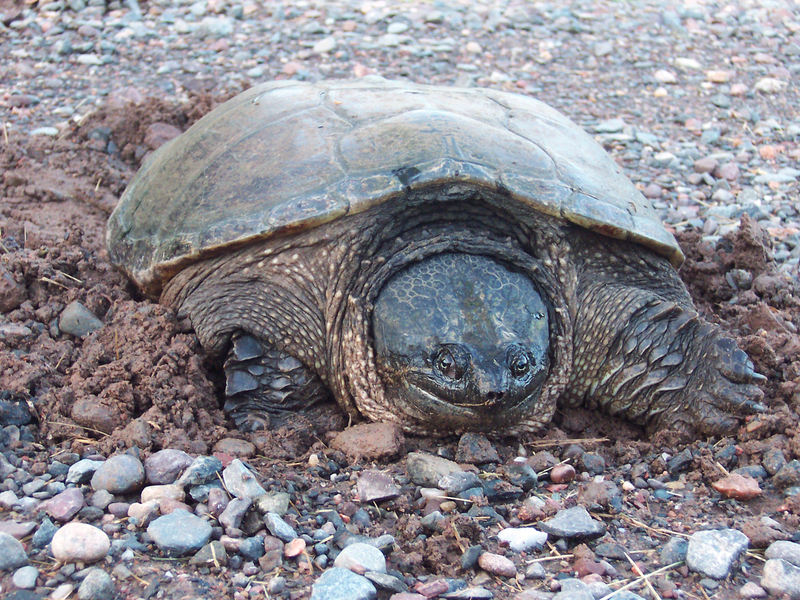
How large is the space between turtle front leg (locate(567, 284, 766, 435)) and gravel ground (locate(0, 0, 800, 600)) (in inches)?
4.2

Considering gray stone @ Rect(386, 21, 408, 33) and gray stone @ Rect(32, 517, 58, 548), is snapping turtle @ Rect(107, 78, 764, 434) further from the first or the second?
gray stone @ Rect(386, 21, 408, 33)

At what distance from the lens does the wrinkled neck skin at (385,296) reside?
8.96ft

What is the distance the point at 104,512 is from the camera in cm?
195

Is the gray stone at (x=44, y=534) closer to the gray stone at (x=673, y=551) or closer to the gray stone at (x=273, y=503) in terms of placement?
the gray stone at (x=273, y=503)

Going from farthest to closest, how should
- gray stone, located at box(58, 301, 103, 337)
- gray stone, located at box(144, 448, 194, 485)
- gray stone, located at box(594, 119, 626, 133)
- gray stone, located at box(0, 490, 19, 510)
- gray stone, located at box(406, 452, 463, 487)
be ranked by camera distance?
1. gray stone, located at box(594, 119, 626, 133)
2. gray stone, located at box(58, 301, 103, 337)
3. gray stone, located at box(406, 452, 463, 487)
4. gray stone, located at box(144, 448, 194, 485)
5. gray stone, located at box(0, 490, 19, 510)

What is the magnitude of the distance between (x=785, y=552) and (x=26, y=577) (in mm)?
1980

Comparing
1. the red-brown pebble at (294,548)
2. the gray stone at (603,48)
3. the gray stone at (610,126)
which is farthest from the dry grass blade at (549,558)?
the gray stone at (603,48)

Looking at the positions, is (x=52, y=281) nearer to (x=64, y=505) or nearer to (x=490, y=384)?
(x=64, y=505)

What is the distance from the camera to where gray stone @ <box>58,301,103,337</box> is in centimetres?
305

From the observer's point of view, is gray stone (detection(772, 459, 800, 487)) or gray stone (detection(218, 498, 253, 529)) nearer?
gray stone (detection(218, 498, 253, 529))

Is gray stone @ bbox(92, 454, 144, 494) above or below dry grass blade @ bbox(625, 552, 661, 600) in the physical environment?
below

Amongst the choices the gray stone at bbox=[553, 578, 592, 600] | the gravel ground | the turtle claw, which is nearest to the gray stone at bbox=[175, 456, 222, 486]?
the gravel ground

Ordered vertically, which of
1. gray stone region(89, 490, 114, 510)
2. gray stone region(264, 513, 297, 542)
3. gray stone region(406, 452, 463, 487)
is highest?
gray stone region(264, 513, 297, 542)

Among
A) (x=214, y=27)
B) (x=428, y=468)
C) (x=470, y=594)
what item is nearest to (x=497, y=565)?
(x=470, y=594)
